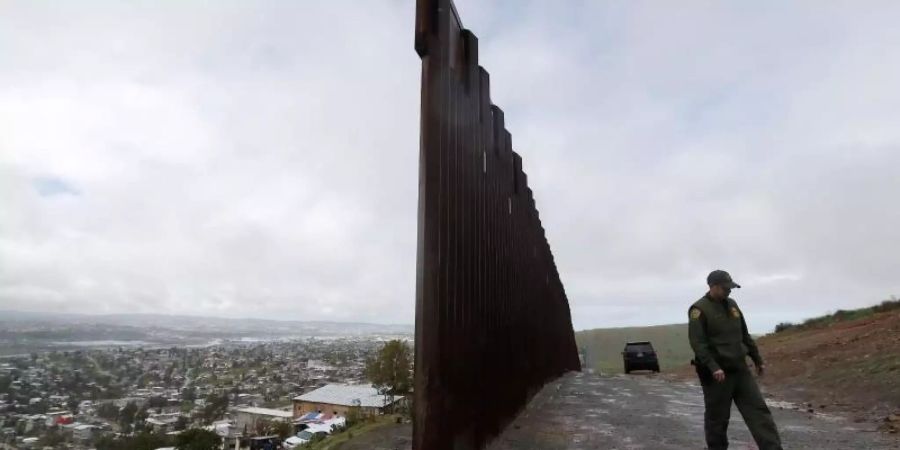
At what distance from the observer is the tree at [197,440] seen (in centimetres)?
1326

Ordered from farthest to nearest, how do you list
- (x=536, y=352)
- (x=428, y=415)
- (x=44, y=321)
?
(x=44, y=321) < (x=536, y=352) < (x=428, y=415)

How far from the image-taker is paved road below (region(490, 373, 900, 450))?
6.04m

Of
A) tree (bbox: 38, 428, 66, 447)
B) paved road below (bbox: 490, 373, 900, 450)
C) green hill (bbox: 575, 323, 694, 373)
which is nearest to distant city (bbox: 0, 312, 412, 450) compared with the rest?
tree (bbox: 38, 428, 66, 447)

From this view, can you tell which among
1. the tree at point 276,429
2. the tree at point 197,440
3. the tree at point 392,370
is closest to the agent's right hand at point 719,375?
the tree at point 392,370

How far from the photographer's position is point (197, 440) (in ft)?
45.1

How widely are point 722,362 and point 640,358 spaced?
793 inches

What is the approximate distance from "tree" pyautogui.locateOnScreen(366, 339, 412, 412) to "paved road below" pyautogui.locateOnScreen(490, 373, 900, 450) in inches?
107

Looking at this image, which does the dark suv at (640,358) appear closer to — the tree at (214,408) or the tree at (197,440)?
the tree at (214,408)

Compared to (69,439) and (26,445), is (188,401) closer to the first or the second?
(69,439)

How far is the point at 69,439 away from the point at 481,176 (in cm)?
902

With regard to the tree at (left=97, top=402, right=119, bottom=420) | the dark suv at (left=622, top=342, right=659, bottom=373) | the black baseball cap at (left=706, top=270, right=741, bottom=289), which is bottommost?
the tree at (left=97, top=402, right=119, bottom=420)

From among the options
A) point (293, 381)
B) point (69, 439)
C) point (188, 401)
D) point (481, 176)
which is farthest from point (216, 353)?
point (481, 176)

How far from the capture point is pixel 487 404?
19.7ft

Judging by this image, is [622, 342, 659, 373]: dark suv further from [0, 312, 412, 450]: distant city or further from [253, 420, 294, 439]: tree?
[253, 420, 294, 439]: tree
